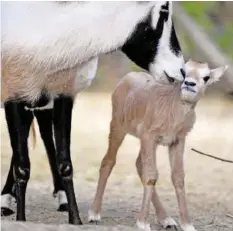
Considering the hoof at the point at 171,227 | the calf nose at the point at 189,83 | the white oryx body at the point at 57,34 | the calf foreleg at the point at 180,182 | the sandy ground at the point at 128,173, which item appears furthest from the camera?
the sandy ground at the point at 128,173

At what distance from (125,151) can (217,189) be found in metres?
1.89

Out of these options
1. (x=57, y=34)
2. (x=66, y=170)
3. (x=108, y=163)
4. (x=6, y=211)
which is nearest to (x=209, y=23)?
(x=108, y=163)

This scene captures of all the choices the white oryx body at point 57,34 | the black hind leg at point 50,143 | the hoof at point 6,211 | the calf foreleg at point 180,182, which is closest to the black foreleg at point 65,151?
the white oryx body at point 57,34

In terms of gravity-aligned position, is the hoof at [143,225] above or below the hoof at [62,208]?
above

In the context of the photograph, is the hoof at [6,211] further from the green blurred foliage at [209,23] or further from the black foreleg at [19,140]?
the green blurred foliage at [209,23]

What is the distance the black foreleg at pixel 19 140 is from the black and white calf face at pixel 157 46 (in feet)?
2.17

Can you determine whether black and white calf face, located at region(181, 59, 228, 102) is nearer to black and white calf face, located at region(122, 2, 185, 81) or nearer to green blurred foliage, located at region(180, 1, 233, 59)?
black and white calf face, located at region(122, 2, 185, 81)

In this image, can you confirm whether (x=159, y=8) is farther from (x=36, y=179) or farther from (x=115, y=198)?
(x=36, y=179)

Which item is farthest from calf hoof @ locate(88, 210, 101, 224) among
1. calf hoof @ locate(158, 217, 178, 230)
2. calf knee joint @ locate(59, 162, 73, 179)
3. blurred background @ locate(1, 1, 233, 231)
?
calf knee joint @ locate(59, 162, 73, 179)

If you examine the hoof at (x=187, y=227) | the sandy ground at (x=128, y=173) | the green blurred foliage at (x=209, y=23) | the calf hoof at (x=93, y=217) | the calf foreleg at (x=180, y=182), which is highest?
the green blurred foliage at (x=209, y=23)

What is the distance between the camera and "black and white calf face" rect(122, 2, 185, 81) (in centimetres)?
503

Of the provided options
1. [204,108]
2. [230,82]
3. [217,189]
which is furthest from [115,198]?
[204,108]

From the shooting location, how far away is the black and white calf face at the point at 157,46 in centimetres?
503

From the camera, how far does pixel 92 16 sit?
4930mm
